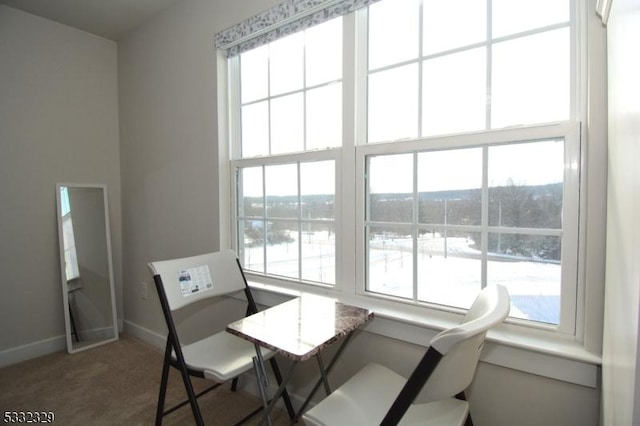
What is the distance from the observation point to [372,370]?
127 cm

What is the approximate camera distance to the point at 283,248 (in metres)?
1.91

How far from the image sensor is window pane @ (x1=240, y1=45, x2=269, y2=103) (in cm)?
198

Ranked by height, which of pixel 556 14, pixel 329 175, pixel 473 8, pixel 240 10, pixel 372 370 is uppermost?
pixel 240 10

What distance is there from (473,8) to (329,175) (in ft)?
3.24

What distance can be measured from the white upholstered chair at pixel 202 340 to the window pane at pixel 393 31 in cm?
140

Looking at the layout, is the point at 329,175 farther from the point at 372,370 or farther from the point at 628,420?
the point at 628,420

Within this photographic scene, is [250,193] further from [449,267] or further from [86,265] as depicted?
[86,265]

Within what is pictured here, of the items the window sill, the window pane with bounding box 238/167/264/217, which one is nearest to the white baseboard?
the window pane with bounding box 238/167/264/217

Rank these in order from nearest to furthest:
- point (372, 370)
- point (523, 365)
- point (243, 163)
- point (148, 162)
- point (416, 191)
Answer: point (523, 365), point (372, 370), point (416, 191), point (243, 163), point (148, 162)

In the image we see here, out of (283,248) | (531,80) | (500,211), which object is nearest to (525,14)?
(531,80)

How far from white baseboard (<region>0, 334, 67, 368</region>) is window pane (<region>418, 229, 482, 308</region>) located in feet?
9.79

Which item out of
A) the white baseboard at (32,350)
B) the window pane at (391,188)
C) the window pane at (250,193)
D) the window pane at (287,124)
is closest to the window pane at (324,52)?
the window pane at (287,124)

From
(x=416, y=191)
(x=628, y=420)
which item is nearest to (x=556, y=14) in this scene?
(x=416, y=191)

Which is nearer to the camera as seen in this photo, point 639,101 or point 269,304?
point 639,101
